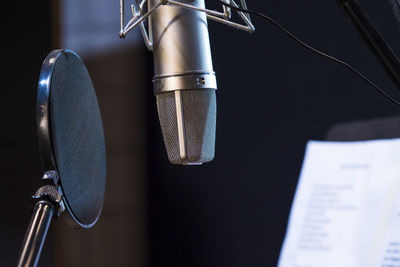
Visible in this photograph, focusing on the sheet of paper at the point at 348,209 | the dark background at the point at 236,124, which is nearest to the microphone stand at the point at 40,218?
the sheet of paper at the point at 348,209

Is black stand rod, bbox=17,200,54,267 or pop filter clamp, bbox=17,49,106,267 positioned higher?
pop filter clamp, bbox=17,49,106,267

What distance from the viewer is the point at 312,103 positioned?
1.70 metres

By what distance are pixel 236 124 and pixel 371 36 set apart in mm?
1534

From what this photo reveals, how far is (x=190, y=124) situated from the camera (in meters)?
0.45

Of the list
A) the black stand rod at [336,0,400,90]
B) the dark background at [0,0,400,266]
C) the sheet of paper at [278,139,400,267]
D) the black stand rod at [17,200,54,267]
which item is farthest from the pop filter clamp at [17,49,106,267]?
the dark background at [0,0,400,266]

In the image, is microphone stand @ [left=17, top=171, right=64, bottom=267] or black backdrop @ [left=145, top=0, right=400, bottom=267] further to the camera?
black backdrop @ [left=145, top=0, right=400, bottom=267]

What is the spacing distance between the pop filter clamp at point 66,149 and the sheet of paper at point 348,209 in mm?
345

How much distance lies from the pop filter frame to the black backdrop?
1.09 meters

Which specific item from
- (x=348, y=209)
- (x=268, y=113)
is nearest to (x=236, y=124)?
(x=268, y=113)

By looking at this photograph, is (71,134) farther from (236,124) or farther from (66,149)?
(236,124)

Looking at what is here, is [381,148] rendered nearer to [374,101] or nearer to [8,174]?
[374,101]

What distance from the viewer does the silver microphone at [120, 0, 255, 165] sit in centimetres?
41

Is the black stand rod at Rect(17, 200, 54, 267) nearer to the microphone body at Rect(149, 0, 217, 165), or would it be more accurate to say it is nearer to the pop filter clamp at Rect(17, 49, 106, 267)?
the pop filter clamp at Rect(17, 49, 106, 267)

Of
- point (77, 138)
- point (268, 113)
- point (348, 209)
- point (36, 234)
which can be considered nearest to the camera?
point (36, 234)
